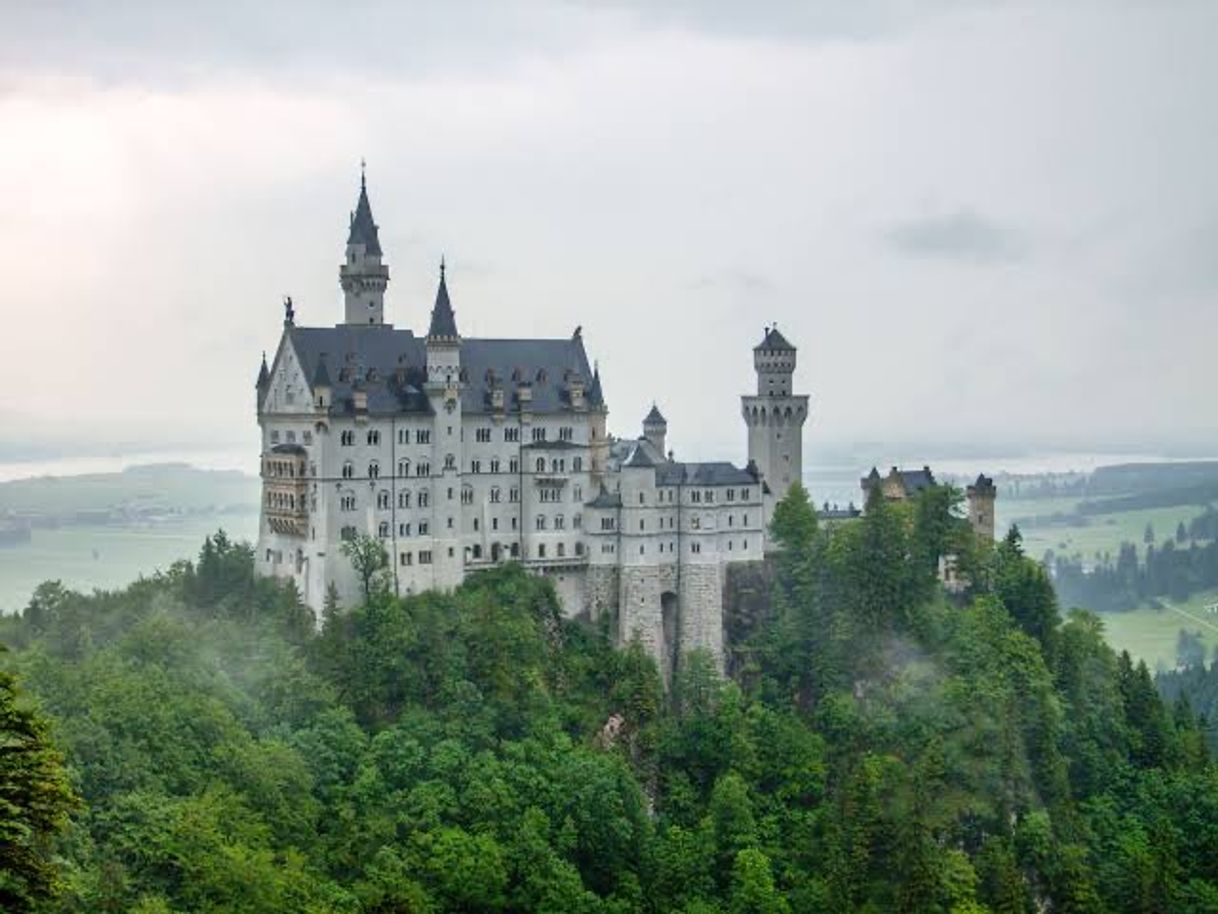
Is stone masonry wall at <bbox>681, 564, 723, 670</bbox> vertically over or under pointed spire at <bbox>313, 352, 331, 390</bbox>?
under

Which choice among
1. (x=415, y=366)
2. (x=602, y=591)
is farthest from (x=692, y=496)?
(x=415, y=366)

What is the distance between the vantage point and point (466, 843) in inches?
2896

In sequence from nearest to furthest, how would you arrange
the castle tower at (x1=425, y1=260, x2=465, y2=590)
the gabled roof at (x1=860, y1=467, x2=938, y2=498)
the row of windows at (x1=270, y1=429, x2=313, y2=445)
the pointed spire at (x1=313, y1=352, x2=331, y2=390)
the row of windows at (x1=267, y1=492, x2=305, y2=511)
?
the pointed spire at (x1=313, y1=352, x2=331, y2=390)
the row of windows at (x1=270, y1=429, x2=313, y2=445)
the row of windows at (x1=267, y1=492, x2=305, y2=511)
the castle tower at (x1=425, y1=260, x2=465, y2=590)
the gabled roof at (x1=860, y1=467, x2=938, y2=498)

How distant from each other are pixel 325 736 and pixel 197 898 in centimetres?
1487

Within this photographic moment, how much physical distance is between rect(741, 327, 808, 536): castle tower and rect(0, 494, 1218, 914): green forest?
145 inches

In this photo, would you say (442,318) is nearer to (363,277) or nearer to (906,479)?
(363,277)

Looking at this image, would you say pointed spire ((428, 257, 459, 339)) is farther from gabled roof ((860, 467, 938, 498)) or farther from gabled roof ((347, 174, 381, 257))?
gabled roof ((860, 467, 938, 498))

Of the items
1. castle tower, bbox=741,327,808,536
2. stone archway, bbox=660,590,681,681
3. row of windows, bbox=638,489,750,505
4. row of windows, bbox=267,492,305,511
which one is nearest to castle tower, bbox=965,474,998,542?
castle tower, bbox=741,327,808,536

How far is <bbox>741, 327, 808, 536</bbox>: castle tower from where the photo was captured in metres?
97.8

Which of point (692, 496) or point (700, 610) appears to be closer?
point (700, 610)

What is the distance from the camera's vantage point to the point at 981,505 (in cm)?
10412

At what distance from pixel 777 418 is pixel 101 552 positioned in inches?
1668

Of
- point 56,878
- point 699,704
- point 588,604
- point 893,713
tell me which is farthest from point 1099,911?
point 56,878

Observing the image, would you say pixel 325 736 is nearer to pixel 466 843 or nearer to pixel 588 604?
pixel 466 843
